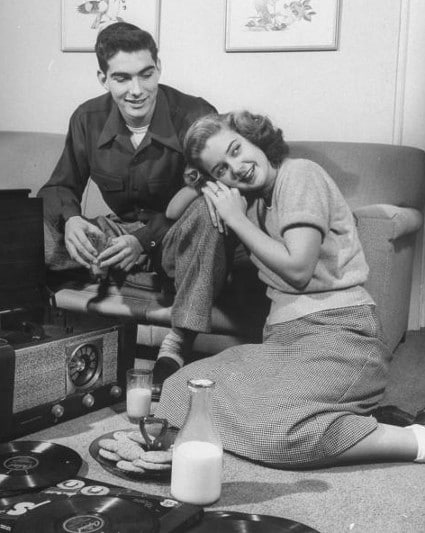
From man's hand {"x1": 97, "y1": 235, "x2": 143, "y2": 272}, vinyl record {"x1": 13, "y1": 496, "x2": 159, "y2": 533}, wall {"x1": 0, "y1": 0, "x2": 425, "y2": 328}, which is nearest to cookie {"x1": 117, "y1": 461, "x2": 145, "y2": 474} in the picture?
vinyl record {"x1": 13, "y1": 496, "x2": 159, "y2": 533}

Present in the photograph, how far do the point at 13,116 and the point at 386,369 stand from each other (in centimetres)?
201

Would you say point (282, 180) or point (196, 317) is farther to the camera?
point (196, 317)

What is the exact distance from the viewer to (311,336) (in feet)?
6.08

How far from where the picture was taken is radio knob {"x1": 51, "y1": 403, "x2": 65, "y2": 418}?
1.80 meters

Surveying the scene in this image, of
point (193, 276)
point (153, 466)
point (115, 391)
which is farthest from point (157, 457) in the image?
point (193, 276)

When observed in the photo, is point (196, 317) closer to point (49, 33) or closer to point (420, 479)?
point (420, 479)

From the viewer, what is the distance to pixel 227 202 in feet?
6.50

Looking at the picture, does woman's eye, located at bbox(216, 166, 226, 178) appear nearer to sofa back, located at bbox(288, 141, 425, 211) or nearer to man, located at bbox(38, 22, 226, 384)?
man, located at bbox(38, 22, 226, 384)

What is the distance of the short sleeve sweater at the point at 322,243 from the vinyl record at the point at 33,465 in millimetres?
666

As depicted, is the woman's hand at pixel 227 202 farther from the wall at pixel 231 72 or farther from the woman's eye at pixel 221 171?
the wall at pixel 231 72

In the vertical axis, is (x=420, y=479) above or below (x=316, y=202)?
below

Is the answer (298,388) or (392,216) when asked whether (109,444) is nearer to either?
(298,388)

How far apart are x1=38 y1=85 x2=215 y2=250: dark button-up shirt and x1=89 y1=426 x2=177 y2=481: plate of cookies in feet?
2.86

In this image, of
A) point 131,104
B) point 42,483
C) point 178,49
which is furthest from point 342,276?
point 178,49
